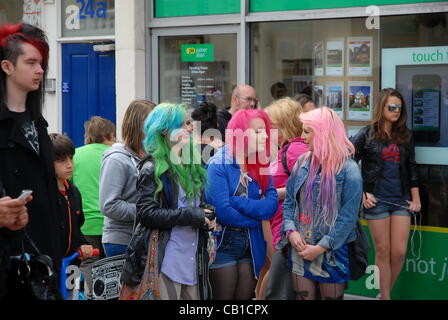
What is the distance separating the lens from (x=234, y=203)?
4.70 metres

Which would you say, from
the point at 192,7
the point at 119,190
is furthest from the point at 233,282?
the point at 192,7

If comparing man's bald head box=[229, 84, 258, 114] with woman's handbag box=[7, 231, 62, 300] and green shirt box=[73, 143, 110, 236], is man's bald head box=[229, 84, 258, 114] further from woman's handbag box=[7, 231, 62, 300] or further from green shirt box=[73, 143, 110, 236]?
woman's handbag box=[7, 231, 62, 300]

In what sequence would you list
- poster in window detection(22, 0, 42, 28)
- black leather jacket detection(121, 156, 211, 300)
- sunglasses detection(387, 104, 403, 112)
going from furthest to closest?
1. poster in window detection(22, 0, 42, 28)
2. sunglasses detection(387, 104, 403, 112)
3. black leather jacket detection(121, 156, 211, 300)

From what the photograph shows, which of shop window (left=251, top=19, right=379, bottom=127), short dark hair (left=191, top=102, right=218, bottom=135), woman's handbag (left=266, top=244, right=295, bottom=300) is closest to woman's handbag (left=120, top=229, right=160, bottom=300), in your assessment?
woman's handbag (left=266, top=244, right=295, bottom=300)

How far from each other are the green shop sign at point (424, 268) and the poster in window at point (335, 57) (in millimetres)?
1820

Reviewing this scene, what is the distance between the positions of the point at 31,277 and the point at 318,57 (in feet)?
16.3

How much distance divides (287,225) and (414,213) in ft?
8.27

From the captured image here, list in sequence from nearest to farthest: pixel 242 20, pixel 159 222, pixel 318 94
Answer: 1. pixel 159 222
2. pixel 318 94
3. pixel 242 20

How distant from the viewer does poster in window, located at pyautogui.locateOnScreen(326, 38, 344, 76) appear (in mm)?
7352

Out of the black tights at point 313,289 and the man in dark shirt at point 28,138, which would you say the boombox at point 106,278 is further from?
the man in dark shirt at point 28,138

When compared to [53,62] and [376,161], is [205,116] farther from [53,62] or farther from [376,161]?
[53,62]

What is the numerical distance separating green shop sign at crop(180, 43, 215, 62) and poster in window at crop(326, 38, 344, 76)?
1.49 metres

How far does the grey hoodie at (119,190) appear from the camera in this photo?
5.08m

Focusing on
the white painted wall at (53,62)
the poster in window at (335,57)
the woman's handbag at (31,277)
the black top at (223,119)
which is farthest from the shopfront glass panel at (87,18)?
the woman's handbag at (31,277)
